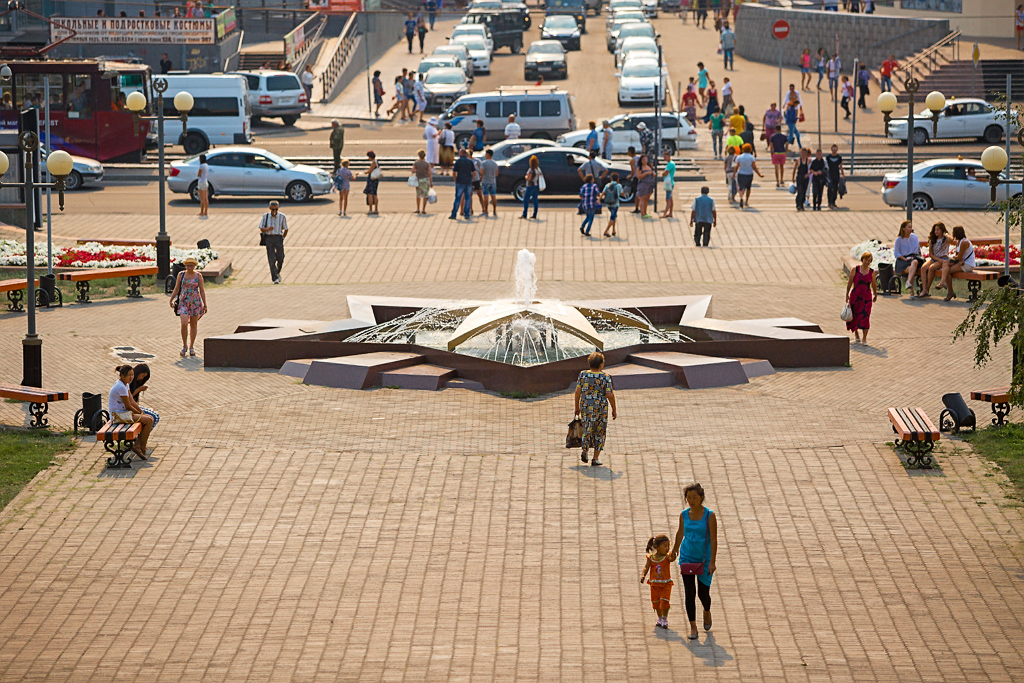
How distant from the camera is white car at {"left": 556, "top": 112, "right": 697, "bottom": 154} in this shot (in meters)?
35.5

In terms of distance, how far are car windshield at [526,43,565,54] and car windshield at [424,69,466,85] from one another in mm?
5188

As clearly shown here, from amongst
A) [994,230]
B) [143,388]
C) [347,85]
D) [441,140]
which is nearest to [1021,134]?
[143,388]

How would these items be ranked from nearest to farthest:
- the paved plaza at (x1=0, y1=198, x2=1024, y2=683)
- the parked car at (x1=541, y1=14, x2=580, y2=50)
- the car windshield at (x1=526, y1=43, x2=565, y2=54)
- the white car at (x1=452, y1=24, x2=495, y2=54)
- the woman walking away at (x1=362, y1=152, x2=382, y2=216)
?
the paved plaza at (x1=0, y1=198, x2=1024, y2=683), the woman walking away at (x1=362, y1=152, x2=382, y2=216), the car windshield at (x1=526, y1=43, x2=565, y2=54), the white car at (x1=452, y1=24, x2=495, y2=54), the parked car at (x1=541, y1=14, x2=580, y2=50)

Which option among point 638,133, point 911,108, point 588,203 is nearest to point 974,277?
point 911,108

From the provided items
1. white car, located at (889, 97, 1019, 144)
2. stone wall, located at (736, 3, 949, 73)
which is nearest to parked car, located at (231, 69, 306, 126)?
white car, located at (889, 97, 1019, 144)

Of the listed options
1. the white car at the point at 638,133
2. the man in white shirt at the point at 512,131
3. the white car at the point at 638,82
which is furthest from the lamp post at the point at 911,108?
the white car at the point at 638,82

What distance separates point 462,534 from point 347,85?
136ft

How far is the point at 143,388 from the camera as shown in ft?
45.1

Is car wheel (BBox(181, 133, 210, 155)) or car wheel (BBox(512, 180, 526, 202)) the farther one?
car wheel (BBox(181, 133, 210, 155))

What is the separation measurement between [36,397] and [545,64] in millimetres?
35918

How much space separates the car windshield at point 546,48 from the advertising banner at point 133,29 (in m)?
10.8

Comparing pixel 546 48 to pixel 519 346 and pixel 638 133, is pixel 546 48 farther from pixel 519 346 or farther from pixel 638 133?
pixel 519 346

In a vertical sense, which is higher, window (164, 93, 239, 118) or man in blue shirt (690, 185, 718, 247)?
window (164, 93, 239, 118)

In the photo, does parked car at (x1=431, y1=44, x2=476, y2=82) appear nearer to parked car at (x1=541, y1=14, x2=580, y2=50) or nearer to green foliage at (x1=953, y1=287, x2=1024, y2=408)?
parked car at (x1=541, y1=14, x2=580, y2=50)
